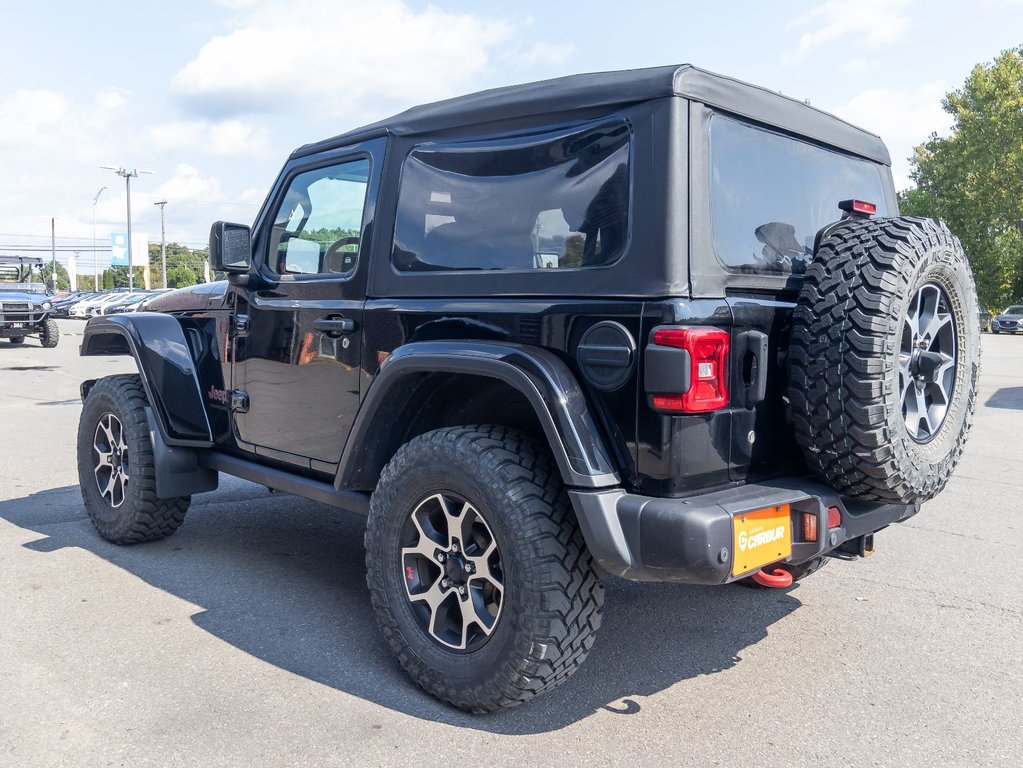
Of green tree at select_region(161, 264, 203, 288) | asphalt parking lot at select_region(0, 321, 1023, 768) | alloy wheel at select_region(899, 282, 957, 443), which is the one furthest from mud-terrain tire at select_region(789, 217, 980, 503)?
green tree at select_region(161, 264, 203, 288)

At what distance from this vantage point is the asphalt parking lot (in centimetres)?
271

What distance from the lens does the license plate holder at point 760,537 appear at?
2529mm

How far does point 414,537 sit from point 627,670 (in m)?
0.97

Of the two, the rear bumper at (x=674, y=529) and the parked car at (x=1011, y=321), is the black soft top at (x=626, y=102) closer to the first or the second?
the rear bumper at (x=674, y=529)

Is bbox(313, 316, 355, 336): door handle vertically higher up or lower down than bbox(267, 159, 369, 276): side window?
lower down

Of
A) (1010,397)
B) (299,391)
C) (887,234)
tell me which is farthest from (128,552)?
(1010,397)

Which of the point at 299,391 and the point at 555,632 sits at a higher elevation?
the point at 299,391

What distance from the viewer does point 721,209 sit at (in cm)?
278

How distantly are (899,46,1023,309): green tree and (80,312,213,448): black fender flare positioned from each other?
48.6m

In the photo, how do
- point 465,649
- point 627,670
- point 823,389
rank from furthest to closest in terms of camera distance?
point 627,670 < point 465,649 < point 823,389

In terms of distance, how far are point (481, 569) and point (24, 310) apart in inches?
833

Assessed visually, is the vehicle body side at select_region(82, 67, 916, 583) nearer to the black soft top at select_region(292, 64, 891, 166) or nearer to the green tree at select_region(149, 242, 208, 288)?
the black soft top at select_region(292, 64, 891, 166)

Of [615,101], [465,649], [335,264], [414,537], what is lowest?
[465,649]

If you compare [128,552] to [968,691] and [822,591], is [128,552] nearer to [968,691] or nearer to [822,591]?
[822,591]
